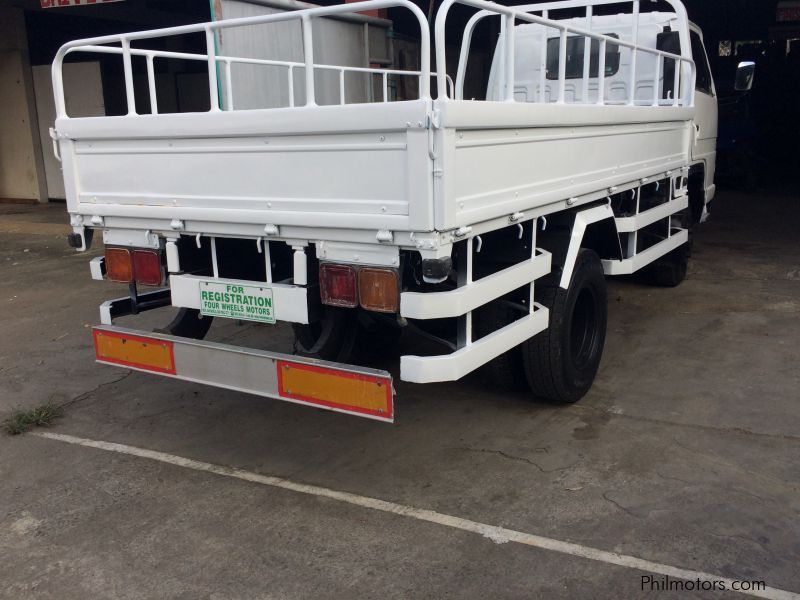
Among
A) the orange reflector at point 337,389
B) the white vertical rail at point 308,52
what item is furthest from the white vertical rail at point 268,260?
the white vertical rail at point 308,52

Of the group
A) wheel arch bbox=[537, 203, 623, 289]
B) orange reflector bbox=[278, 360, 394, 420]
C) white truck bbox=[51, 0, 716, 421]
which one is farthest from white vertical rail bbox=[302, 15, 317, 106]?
wheel arch bbox=[537, 203, 623, 289]

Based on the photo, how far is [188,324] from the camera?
13.6 ft

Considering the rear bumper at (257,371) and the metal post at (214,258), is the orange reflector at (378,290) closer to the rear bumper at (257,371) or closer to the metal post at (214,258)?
the rear bumper at (257,371)

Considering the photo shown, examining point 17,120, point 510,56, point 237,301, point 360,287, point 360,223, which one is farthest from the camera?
point 17,120

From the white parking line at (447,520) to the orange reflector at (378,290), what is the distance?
0.91 m

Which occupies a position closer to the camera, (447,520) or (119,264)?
(447,520)

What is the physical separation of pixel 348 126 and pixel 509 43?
941mm

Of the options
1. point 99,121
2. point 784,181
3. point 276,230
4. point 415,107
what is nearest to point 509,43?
point 415,107

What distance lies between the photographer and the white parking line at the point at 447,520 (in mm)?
2740

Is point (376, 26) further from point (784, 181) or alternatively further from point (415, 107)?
point (784, 181)

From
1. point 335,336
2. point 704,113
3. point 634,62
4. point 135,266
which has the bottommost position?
point 335,336

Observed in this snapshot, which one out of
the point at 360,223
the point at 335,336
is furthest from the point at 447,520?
the point at 360,223

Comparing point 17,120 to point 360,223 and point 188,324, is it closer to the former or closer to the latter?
point 188,324

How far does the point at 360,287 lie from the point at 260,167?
2.23 feet
